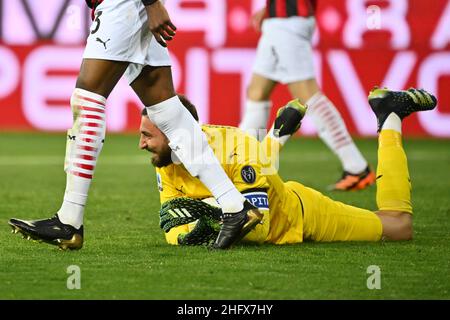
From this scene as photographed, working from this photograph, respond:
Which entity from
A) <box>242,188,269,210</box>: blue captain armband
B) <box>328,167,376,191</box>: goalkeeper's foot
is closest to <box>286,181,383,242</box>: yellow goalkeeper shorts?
<box>242,188,269,210</box>: blue captain armband

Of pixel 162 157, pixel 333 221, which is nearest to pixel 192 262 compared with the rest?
pixel 162 157

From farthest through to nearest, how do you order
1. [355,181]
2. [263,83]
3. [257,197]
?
[263,83] < [355,181] < [257,197]

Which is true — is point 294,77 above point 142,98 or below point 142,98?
above

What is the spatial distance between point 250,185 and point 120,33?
1.02m

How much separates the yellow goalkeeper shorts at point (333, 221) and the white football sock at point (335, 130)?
306 centimetres

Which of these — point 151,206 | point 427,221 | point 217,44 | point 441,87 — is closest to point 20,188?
point 151,206

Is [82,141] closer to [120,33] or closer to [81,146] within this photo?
[81,146]

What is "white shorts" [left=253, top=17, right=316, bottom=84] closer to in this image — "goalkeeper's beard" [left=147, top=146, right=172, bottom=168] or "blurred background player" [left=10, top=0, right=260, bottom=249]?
"goalkeeper's beard" [left=147, top=146, right=172, bottom=168]

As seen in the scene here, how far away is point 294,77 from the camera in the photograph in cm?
860

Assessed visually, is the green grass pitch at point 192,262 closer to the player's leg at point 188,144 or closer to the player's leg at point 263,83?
the player's leg at point 188,144

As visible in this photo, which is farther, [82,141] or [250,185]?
[250,185]

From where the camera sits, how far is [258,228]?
5.20 meters

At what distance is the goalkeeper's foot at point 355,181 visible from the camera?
27.5 ft

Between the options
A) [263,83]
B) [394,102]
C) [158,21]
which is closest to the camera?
[158,21]
